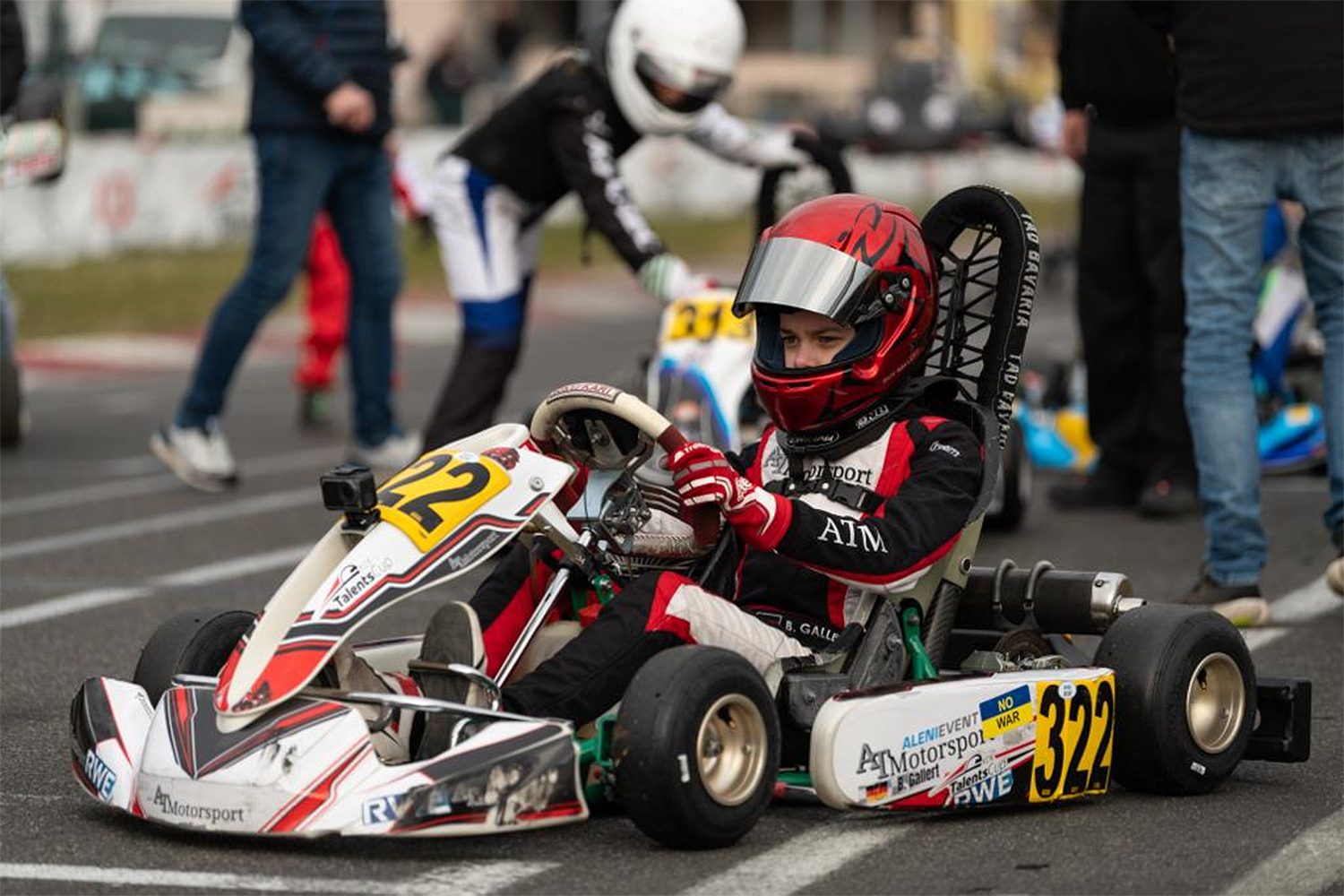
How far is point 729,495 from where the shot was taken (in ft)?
14.9

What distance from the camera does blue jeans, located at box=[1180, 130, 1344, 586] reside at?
645 centimetres

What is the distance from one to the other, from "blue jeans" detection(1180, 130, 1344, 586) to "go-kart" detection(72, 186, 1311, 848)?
4.48 ft

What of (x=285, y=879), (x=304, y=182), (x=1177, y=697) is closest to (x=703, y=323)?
(x=304, y=182)

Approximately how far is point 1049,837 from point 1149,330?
4.56 metres

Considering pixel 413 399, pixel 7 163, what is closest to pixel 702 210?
pixel 413 399

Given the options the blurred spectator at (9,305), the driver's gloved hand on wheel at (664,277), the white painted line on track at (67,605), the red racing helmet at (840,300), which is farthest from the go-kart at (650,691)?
the blurred spectator at (9,305)

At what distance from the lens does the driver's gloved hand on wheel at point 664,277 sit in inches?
317

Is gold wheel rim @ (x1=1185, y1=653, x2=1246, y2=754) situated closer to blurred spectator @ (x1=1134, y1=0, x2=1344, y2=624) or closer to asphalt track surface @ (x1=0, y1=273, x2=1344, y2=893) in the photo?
asphalt track surface @ (x1=0, y1=273, x2=1344, y2=893)

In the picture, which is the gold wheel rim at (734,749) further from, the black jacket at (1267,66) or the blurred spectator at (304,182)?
the blurred spectator at (304,182)

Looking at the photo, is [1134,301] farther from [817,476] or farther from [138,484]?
[817,476]

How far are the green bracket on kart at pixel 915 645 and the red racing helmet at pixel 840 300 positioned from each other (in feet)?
1.31

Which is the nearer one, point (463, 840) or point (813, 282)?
point (463, 840)

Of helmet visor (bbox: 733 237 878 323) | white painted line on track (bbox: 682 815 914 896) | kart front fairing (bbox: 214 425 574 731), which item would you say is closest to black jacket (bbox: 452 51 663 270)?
helmet visor (bbox: 733 237 878 323)

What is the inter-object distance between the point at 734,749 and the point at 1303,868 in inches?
38.1
